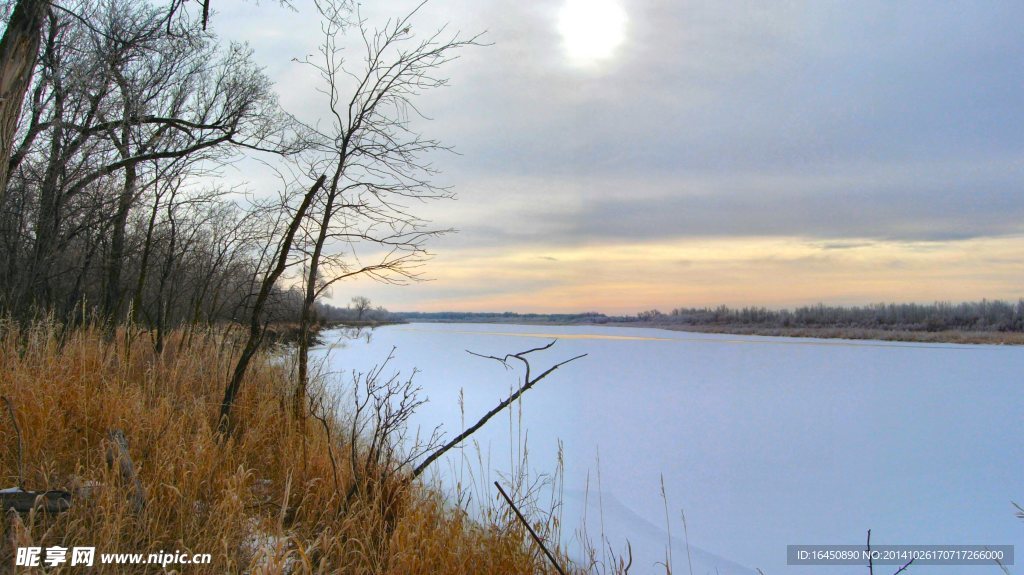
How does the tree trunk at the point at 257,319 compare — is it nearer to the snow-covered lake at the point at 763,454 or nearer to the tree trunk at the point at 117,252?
the snow-covered lake at the point at 763,454

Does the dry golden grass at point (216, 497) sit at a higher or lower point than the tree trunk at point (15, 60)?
lower

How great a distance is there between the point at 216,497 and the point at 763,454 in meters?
7.06

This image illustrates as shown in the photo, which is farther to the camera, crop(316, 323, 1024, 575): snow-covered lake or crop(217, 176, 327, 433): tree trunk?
crop(316, 323, 1024, 575): snow-covered lake

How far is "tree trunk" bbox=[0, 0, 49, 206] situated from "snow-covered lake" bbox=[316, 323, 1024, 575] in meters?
2.90

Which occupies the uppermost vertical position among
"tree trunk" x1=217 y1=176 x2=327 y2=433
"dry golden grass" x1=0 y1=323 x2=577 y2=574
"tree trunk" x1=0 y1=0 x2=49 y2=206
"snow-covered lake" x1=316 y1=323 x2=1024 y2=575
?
"tree trunk" x1=0 y1=0 x2=49 y2=206

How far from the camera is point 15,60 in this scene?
11.9ft

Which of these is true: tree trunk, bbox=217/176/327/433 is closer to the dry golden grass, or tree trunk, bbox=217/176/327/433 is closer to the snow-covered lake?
the dry golden grass

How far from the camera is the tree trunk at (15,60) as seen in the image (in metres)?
3.58

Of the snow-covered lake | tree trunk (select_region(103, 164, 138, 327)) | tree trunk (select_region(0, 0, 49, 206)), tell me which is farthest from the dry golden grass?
tree trunk (select_region(103, 164, 138, 327))

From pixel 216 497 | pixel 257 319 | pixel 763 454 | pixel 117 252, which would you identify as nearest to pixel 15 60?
pixel 257 319

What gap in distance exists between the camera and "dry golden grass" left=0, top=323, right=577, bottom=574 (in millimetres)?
2727

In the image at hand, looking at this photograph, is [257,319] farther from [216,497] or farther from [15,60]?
[15,60]

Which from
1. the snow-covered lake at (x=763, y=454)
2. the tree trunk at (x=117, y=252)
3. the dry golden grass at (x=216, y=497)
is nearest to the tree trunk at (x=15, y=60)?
the dry golden grass at (x=216, y=497)

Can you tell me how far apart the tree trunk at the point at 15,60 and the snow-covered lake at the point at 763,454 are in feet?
9.52
